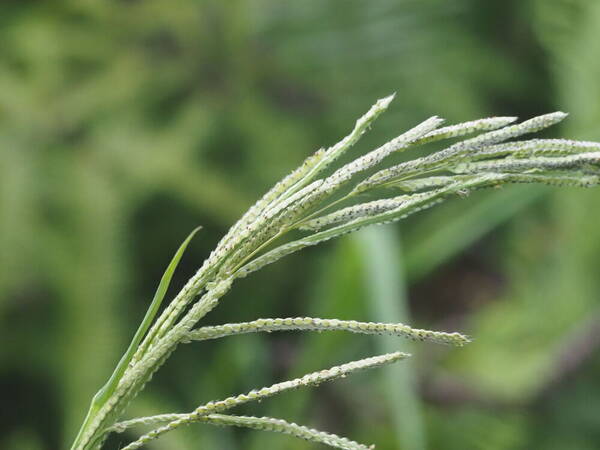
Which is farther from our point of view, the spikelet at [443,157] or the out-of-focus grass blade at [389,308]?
the out-of-focus grass blade at [389,308]

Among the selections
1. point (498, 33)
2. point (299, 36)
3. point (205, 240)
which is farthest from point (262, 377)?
point (498, 33)

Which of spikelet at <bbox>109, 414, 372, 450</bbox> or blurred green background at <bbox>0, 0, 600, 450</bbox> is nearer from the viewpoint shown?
spikelet at <bbox>109, 414, 372, 450</bbox>

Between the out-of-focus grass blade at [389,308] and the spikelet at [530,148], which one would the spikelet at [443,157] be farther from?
the out-of-focus grass blade at [389,308]

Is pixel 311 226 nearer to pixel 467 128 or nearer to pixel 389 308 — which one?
pixel 467 128

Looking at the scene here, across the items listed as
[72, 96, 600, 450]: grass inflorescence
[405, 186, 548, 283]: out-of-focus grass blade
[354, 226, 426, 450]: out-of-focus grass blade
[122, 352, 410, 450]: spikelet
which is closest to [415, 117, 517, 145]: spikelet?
[72, 96, 600, 450]: grass inflorescence

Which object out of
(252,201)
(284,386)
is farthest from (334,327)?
(252,201)

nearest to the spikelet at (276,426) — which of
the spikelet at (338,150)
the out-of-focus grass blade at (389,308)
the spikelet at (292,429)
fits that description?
the spikelet at (292,429)

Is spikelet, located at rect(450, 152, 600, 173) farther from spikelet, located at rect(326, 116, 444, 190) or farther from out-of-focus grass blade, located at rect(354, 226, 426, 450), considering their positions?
out-of-focus grass blade, located at rect(354, 226, 426, 450)
